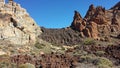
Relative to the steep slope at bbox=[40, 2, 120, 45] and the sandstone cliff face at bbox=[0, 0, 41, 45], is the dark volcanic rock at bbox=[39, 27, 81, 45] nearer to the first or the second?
the steep slope at bbox=[40, 2, 120, 45]

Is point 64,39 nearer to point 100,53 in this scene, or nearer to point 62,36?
point 62,36

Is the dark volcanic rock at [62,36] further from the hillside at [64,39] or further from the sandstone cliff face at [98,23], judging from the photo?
the sandstone cliff face at [98,23]

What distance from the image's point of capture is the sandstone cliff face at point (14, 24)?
54381mm

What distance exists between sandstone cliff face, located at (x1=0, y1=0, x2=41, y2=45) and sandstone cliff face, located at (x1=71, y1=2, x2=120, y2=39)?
18982 mm

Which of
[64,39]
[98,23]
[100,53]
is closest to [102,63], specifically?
[100,53]

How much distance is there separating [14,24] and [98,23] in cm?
3066

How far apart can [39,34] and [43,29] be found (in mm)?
6597

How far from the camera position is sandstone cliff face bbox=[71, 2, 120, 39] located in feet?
250

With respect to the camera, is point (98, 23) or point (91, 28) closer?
point (91, 28)

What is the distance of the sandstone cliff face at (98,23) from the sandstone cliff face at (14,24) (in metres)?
19.0

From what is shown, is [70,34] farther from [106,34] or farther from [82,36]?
[106,34]

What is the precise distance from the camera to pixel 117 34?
7731 cm

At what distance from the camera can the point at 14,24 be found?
58594 millimetres

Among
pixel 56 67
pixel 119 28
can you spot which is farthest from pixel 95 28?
pixel 56 67
